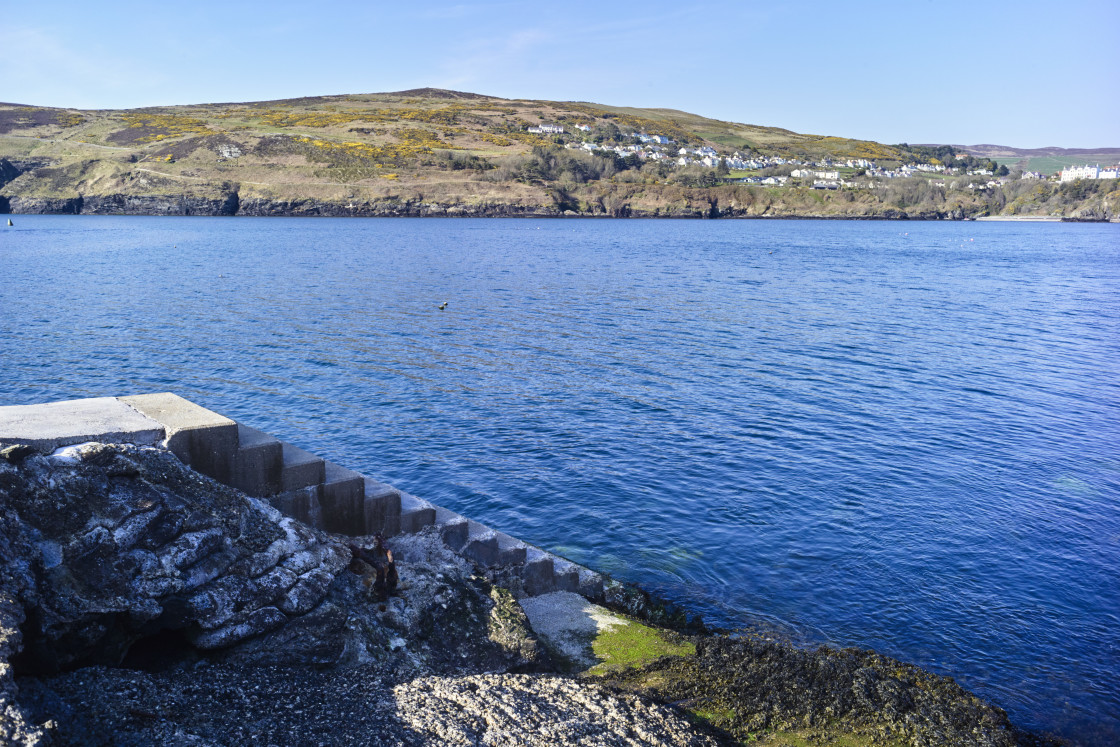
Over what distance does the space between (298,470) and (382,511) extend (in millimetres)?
1762

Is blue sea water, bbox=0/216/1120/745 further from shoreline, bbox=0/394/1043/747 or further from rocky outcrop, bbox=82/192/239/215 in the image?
rocky outcrop, bbox=82/192/239/215

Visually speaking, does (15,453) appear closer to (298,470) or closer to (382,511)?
(298,470)

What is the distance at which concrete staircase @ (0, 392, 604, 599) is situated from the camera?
31.4ft

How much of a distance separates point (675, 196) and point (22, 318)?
172m

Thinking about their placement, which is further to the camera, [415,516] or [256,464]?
[415,516]

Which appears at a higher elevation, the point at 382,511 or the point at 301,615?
the point at 301,615

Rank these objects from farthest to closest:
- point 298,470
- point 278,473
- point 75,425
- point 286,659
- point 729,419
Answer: point 729,419, point 298,470, point 278,473, point 75,425, point 286,659

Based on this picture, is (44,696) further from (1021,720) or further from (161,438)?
(1021,720)

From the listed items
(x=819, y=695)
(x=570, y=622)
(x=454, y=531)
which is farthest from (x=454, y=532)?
A: (x=819, y=695)

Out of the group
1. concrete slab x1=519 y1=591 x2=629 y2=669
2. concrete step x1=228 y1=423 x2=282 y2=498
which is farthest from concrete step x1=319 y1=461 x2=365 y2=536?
concrete slab x1=519 y1=591 x2=629 y2=669

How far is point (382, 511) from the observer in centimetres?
1291

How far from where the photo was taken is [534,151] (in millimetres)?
193875

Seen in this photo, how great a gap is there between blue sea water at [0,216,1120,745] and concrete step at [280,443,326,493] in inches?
233

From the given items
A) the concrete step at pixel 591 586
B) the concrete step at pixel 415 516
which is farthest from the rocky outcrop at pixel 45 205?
the concrete step at pixel 591 586
